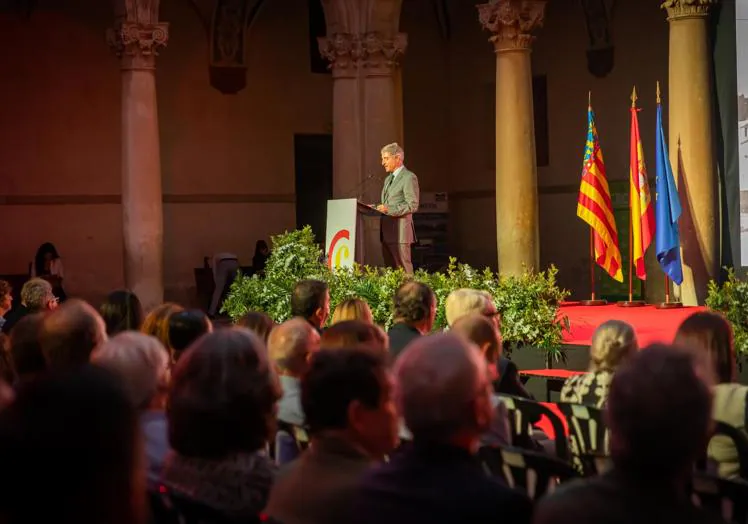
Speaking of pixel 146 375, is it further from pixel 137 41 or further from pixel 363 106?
pixel 137 41

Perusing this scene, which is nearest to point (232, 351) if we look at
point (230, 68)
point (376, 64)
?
point (376, 64)

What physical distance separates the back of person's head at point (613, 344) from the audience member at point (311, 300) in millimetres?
2592

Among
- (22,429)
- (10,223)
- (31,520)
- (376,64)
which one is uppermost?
(376,64)

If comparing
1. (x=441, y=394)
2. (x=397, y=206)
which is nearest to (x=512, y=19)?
(x=397, y=206)

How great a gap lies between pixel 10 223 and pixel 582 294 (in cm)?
856

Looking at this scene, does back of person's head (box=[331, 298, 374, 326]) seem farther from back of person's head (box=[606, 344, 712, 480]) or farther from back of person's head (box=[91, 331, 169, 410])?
back of person's head (box=[606, 344, 712, 480])

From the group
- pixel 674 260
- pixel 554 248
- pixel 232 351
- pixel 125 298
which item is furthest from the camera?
pixel 554 248

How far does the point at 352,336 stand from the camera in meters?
4.90

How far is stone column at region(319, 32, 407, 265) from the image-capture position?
15352 millimetres

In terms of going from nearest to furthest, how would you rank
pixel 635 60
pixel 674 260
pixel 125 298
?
pixel 125 298 < pixel 674 260 < pixel 635 60

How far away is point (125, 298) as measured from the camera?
263 inches

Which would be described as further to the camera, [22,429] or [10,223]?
[10,223]

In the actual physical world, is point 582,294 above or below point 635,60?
below

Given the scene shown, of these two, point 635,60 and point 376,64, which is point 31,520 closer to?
point 376,64
